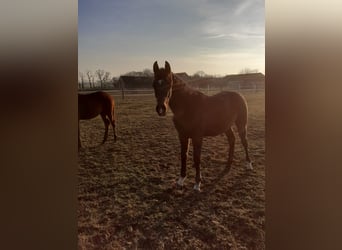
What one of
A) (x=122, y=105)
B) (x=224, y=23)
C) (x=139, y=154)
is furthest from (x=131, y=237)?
(x=224, y=23)

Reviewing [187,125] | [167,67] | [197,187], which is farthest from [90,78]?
[197,187]

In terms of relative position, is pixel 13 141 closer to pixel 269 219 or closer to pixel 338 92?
→ pixel 269 219

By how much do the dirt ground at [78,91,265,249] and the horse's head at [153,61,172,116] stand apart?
4cm

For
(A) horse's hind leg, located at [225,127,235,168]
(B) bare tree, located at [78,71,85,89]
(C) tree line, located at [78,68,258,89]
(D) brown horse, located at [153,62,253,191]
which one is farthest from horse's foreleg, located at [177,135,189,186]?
(B) bare tree, located at [78,71,85,89]

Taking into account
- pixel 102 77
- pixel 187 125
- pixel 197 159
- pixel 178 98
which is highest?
pixel 102 77

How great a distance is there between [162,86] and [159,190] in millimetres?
531

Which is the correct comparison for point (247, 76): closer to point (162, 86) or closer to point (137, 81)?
point (162, 86)

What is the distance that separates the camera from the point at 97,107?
1494mm

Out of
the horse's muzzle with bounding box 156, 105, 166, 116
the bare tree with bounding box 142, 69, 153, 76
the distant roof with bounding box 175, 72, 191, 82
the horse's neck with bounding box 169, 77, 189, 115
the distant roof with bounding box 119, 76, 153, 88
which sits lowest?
the horse's muzzle with bounding box 156, 105, 166, 116

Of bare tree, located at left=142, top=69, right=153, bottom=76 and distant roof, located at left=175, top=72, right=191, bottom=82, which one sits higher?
bare tree, located at left=142, top=69, right=153, bottom=76

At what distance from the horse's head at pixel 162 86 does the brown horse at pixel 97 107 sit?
9.1 inches

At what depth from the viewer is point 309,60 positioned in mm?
1382

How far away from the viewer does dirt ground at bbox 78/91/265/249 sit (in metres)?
1.48

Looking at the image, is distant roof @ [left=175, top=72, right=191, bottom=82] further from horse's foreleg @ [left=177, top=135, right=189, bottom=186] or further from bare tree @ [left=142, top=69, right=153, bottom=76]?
horse's foreleg @ [left=177, top=135, right=189, bottom=186]
